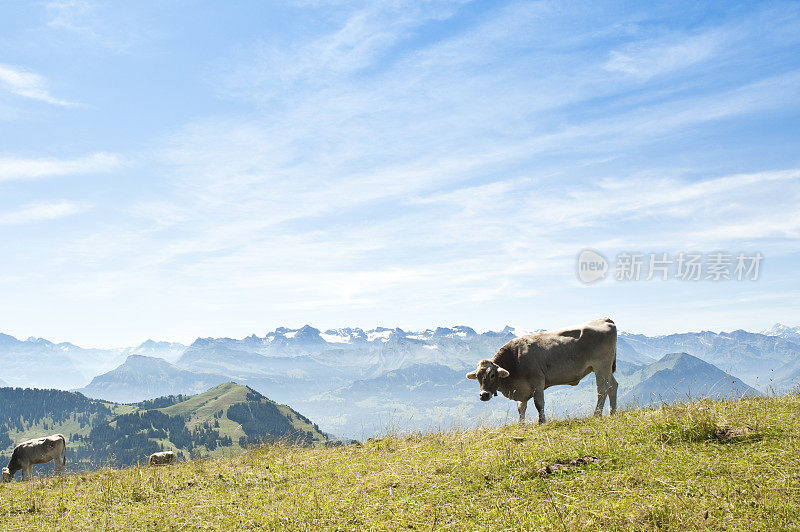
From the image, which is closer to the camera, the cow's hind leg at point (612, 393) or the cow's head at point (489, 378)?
the cow's hind leg at point (612, 393)

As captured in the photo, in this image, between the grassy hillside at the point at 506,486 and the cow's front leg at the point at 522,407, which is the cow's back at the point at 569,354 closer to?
the cow's front leg at the point at 522,407

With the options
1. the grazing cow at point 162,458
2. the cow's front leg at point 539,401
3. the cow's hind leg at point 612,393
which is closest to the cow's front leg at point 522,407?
the cow's front leg at point 539,401

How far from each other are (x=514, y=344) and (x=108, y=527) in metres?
12.8

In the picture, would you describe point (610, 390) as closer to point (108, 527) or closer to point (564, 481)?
point (564, 481)

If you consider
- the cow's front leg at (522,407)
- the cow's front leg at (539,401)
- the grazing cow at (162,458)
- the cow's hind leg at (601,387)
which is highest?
the cow's hind leg at (601,387)

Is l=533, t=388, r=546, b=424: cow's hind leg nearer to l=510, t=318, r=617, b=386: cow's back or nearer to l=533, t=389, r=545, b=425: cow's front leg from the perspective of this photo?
l=533, t=389, r=545, b=425: cow's front leg

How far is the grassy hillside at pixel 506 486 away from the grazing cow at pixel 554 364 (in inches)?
131

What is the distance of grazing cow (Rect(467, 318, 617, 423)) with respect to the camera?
1644 cm

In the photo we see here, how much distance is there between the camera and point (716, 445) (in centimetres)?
896

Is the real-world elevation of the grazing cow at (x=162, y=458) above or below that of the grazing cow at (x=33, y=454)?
above

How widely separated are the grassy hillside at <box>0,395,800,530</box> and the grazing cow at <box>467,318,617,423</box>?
3322 millimetres

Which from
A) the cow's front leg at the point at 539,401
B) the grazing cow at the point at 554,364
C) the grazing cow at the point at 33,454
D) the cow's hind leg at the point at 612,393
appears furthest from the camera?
the grazing cow at the point at 33,454

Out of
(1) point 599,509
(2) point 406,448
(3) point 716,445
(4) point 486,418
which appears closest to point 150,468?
(2) point 406,448

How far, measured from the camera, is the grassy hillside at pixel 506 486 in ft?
22.2
